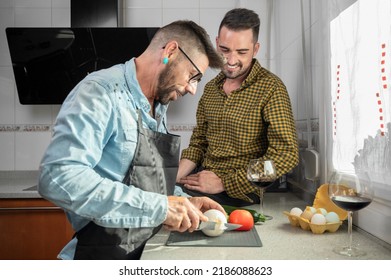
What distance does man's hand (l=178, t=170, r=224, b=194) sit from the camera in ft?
4.01

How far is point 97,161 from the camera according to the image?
691mm

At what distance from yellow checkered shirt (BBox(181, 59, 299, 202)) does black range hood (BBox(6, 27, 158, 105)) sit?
479 mm

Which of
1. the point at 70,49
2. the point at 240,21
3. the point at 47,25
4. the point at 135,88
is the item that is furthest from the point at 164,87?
the point at 47,25

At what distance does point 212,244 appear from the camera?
0.73 metres

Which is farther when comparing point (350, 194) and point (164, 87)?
point (164, 87)

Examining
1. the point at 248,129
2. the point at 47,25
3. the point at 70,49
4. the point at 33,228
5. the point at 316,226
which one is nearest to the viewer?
the point at 316,226

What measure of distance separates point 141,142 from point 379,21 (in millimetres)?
490

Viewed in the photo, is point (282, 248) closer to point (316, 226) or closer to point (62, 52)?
point (316, 226)

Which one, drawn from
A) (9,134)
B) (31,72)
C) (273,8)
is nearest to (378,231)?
(273,8)

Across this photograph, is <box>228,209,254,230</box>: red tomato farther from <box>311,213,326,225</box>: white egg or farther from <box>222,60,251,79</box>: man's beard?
<box>222,60,251,79</box>: man's beard

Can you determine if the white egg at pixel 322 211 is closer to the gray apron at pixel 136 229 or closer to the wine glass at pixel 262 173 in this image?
the wine glass at pixel 262 173

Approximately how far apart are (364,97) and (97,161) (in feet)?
1.70

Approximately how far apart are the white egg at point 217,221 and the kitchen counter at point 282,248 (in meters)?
0.06

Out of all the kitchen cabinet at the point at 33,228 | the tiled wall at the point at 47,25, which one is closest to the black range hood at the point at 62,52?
the tiled wall at the point at 47,25
